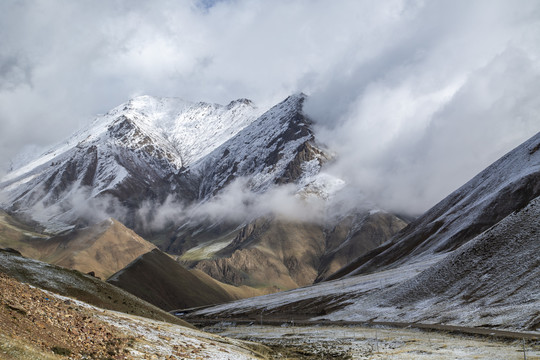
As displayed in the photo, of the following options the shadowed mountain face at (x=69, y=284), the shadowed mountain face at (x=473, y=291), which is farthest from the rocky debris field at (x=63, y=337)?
the shadowed mountain face at (x=473, y=291)

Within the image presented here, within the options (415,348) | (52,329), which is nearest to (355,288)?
(415,348)

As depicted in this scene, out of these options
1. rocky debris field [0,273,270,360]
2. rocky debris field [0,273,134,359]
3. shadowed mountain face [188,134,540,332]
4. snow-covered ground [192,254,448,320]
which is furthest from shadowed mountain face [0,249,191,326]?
snow-covered ground [192,254,448,320]

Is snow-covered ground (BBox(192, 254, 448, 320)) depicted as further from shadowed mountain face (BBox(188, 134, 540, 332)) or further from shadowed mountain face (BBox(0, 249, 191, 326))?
shadowed mountain face (BBox(0, 249, 191, 326))

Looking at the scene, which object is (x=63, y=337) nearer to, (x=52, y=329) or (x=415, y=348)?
(x=52, y=329)

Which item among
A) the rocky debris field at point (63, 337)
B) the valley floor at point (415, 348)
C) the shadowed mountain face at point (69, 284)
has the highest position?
the shadowed mountain face at point (69, 284)

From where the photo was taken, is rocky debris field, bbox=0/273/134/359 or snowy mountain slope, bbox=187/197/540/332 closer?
rocky debris field, bbox=0/273/134/359

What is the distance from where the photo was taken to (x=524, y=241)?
331 ft

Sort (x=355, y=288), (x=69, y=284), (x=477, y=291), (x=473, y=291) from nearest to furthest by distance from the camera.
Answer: (x=69, y=284)
(x=477, y=291)
(x=473, y=291)
(x=355, y=288)

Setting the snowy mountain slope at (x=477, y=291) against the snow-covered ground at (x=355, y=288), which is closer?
the snowy mountain slope at (x=477, y=291)

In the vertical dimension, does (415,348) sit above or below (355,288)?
below

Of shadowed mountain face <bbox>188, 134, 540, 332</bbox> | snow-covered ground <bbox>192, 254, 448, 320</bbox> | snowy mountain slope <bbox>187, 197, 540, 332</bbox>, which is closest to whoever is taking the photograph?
snowy mountain slope <bbox>187, 197, 540, 332</bbox>

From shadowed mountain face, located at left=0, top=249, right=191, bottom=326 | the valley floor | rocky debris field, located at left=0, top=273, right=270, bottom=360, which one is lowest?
the valley floor

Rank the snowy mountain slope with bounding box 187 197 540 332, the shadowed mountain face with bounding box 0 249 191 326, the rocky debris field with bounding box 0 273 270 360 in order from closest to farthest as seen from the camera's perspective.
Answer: the rocky debris field with bounding box 0 273 270 360 < the shadowed mountain face with bounding box 0 249 191 326 < the snowy mountain slope with bounding box 187 197 540 332

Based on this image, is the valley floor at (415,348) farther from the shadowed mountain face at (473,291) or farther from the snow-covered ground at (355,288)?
the snow-covered ground at (355,288)
